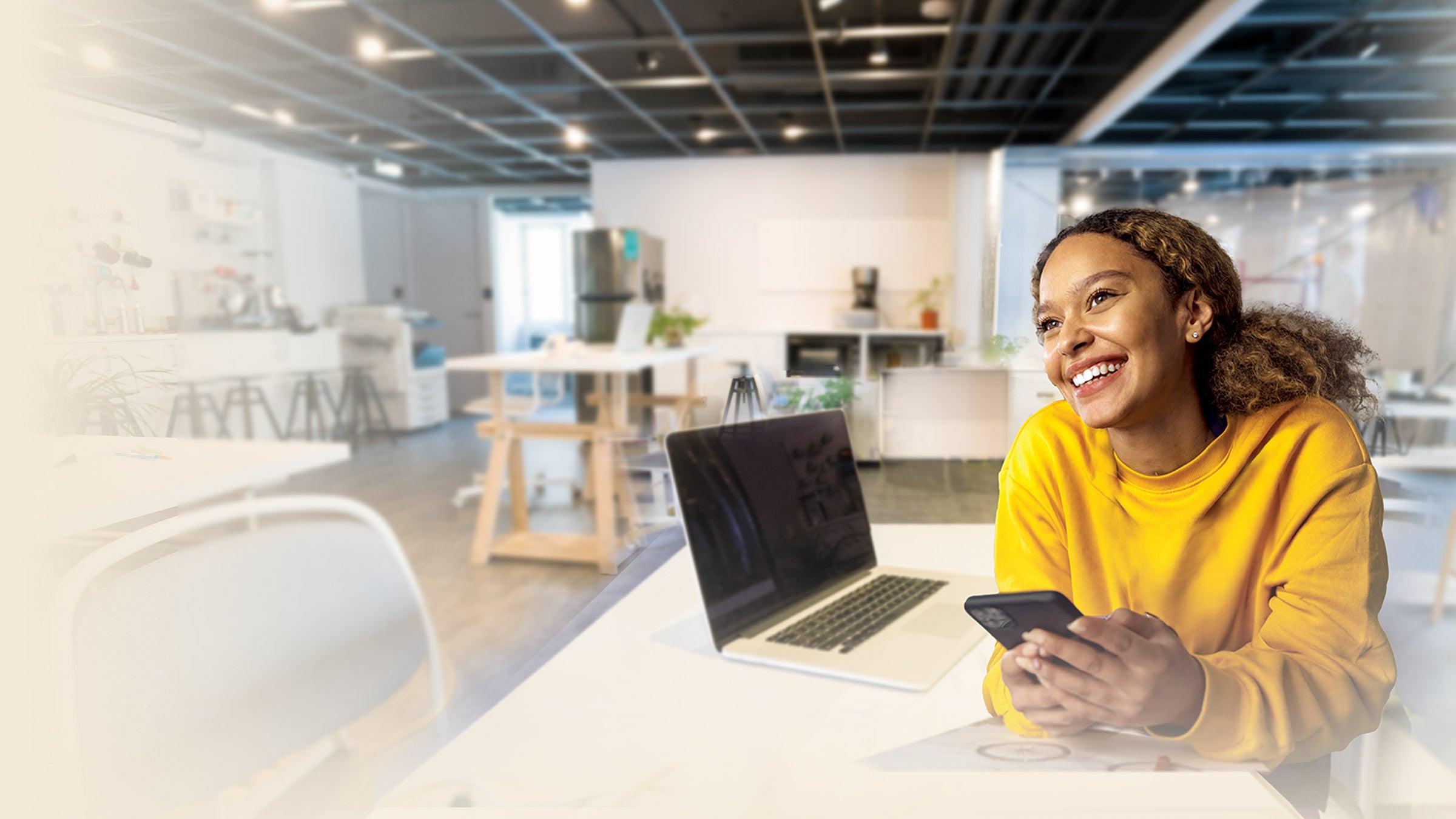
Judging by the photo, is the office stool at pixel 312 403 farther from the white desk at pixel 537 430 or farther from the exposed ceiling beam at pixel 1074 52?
the exposed ceiling beam at pixel 1074 52

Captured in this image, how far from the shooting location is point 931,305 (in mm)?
374

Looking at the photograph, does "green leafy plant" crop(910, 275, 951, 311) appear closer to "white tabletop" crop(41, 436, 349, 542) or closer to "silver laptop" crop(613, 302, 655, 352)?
"white tabletop" crop(41, 436, 349, 542)

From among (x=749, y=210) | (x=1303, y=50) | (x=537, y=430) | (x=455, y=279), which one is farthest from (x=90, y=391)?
(x=455, y=279)

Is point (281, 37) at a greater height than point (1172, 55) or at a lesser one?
lesser

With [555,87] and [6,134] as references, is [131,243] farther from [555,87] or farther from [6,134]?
[555,87]

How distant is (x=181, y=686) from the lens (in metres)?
0.20

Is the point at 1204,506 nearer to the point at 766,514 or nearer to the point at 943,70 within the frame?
the point at 766,514

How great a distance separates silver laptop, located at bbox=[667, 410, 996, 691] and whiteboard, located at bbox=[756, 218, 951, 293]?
142 inches

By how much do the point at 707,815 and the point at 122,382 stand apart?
0.19 meters

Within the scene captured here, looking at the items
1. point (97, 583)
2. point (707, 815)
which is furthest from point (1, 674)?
point (707, 815)

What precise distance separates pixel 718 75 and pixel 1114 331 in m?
0.33

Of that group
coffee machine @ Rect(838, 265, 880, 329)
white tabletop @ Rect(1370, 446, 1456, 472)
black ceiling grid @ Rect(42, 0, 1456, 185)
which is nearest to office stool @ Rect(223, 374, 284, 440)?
black ceiling grid @ Rect(42, 0, 1456, 185)

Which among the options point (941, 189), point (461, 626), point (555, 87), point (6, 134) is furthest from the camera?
point (941, 189)

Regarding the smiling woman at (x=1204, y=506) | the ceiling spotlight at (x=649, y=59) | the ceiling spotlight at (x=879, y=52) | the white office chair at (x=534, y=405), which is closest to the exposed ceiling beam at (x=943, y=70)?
the ceiling spotlight at (x=879, y=52)
